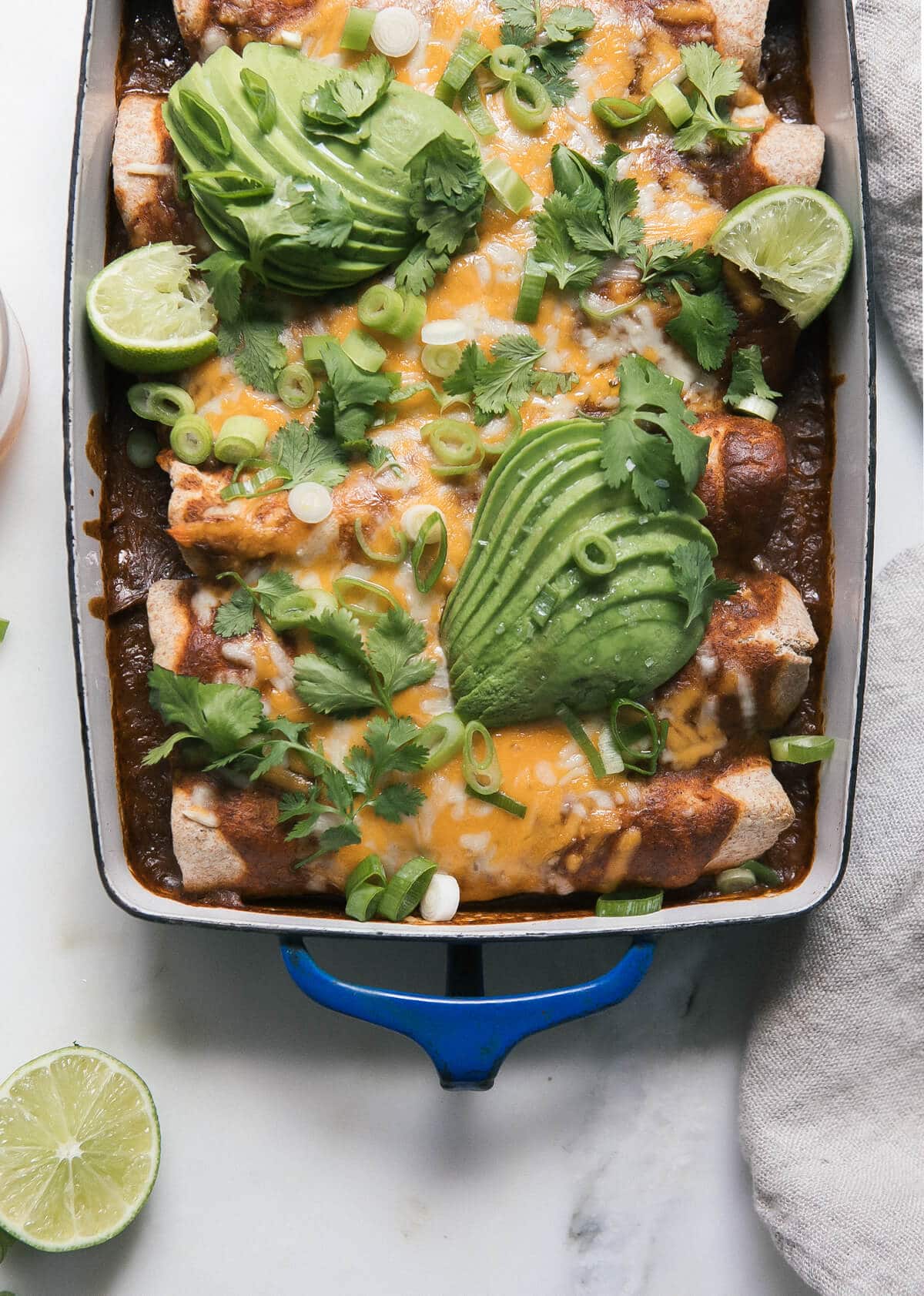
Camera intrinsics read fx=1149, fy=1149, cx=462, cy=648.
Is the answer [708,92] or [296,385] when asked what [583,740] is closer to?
[296,385]

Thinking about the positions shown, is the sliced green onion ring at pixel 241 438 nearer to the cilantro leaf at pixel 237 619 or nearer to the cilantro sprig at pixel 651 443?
the cilantro leaf at pixel 237 619

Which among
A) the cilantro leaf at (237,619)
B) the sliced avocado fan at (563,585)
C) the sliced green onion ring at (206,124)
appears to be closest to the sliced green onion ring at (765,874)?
the sliced avocado fan at (563,585)

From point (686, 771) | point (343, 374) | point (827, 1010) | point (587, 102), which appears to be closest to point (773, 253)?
point (587, 102)

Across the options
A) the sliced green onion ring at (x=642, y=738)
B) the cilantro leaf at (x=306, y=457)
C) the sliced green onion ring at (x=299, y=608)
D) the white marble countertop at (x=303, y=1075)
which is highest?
the cilantro leaf at (x=306, y=457)

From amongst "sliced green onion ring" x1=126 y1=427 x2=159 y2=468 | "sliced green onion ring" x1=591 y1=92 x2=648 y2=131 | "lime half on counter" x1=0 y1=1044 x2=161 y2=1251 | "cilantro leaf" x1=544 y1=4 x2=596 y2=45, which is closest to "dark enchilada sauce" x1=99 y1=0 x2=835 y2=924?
"sliced green onion ring" x1=126 y1=427 x2=159 y2=468

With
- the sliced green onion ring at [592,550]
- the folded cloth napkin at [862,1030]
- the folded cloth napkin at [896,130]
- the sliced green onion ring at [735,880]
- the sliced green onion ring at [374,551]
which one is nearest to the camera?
the sliced green onion ring at [592,550]

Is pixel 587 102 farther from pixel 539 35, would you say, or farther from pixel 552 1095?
pixel 552 1095

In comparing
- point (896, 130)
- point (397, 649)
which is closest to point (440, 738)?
point (397, 649)
